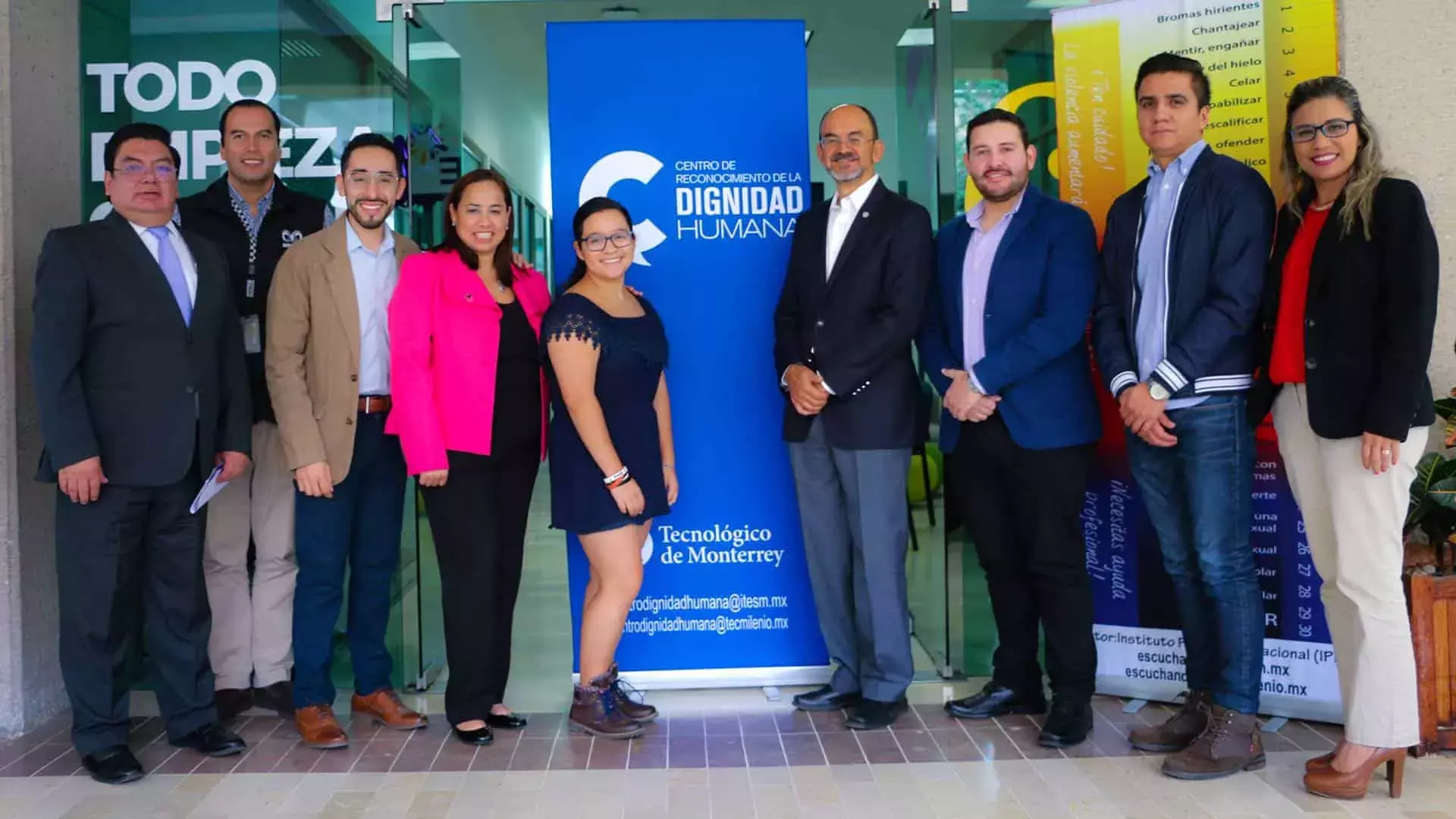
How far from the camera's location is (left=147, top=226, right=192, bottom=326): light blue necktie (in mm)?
3355

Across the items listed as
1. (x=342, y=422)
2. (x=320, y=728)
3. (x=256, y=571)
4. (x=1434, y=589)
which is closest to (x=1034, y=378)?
(x=1434, y=589)

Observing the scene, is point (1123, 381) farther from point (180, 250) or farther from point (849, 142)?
point (180, 250)

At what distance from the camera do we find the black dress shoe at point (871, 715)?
3.59 metres

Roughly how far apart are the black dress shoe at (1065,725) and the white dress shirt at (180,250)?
2.83 meters

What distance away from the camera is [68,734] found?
12.1 feet

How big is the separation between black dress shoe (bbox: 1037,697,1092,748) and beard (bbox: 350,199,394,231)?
254 cm

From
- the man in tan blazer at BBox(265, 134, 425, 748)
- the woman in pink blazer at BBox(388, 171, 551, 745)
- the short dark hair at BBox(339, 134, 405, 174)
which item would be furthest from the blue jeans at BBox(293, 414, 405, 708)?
the short dark hair at BBox(339, 134, 405, 174)

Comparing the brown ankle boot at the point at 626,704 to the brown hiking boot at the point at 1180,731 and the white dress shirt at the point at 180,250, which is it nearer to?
the brown hiking boot at the point at 1180,731

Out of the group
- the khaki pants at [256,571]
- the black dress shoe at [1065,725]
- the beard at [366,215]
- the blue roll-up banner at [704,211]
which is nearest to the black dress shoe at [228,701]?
the khaki pants at [256,571]

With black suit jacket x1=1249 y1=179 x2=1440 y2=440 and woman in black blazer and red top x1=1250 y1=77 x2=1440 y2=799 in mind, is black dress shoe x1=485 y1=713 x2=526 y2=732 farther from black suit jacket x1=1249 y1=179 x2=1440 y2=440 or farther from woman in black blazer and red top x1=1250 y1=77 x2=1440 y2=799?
black suit jacket x1=1249 y1=179 x2=1440 y2=440

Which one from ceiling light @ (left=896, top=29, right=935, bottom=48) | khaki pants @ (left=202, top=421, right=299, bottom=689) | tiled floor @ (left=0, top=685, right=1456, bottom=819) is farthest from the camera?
ceiling light @ (left=896, top=29, right=935, bottom=48)

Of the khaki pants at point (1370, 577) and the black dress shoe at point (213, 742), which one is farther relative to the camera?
the black dress shoe at point (213, 742)

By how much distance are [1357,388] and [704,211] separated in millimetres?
2068

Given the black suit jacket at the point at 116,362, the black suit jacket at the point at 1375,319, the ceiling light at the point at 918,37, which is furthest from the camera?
the ceiling light at the point at 918,37
